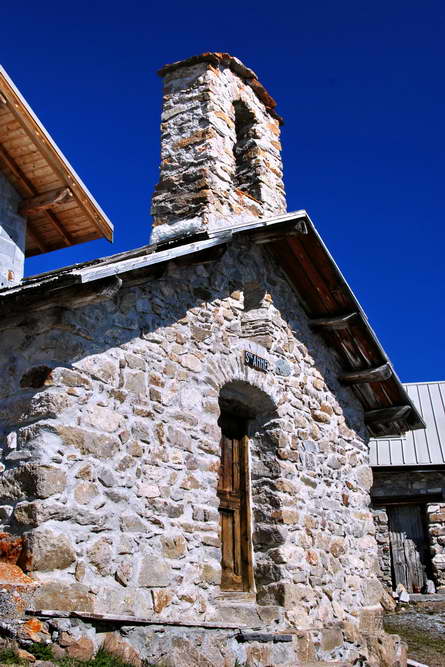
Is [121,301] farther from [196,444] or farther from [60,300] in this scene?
[196,444]

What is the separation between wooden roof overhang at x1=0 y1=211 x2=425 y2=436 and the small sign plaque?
3.35 feet

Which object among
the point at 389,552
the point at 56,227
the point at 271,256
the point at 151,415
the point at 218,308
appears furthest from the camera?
the point at 389,552

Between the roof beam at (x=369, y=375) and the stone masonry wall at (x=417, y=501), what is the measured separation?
5.56 metres

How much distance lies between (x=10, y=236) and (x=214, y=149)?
279 centimetres

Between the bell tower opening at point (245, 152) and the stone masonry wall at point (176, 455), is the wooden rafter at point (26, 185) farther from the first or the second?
the stone masonry wall at point (176, 455)

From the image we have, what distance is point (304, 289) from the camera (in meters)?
7.86

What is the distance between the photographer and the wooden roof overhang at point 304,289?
15.6 feet

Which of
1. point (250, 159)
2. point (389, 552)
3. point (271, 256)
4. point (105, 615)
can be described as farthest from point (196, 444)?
point (389, 552)

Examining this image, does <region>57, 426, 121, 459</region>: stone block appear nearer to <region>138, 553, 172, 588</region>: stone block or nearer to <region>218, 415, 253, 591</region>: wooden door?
<region>138, 553, 172, 588</region>: stone block

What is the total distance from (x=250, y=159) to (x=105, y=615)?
5.87 meters

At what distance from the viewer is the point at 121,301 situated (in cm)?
548

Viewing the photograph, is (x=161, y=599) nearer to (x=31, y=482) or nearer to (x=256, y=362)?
(x=31, y=482)

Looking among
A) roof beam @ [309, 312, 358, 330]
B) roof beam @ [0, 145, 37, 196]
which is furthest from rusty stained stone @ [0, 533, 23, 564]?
roof beam @ [0, 145, 37, 196]

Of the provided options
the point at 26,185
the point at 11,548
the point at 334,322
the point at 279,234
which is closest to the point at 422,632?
the point at 334,322
